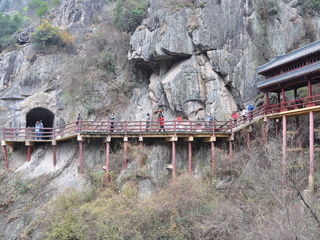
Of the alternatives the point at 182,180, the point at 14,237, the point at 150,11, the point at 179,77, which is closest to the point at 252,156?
the point at 182,180

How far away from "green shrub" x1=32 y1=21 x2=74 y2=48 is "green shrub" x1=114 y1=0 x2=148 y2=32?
649 cm

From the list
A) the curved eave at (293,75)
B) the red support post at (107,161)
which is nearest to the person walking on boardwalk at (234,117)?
the curved eave at (293,75)

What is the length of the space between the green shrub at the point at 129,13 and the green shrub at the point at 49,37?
6494 mm

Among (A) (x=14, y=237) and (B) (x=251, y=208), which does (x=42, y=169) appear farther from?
(B) (x=251, y=208)

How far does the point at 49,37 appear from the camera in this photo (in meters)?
35.7

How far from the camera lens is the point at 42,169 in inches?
872

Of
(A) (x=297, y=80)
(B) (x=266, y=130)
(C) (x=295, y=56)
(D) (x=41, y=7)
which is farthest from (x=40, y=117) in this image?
(A) (x=297, y=80)

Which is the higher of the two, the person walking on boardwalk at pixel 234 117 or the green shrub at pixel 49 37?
the green shrub at pixel 49 37

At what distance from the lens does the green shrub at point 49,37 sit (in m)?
35.8

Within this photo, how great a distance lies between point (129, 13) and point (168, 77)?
9.91 m

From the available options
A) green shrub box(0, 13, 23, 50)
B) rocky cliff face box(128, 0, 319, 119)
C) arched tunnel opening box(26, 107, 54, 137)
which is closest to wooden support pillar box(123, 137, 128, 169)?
rocky cliff face box(128, 0, 319, 119)

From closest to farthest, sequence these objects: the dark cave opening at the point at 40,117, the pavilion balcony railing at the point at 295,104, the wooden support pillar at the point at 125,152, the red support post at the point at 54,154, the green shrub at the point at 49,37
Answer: the pavilion balcony railing at the point at 295,104 → the wooden support pillar at the point at 125,152 → the red support post at the point at 54,154 → the dark cave opening at the point at 40,117 → the green shrub at the point at 49,37

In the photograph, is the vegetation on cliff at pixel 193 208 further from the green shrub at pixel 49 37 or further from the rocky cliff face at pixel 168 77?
the green shrub at pixel 49 37

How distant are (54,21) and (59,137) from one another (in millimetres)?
25263
